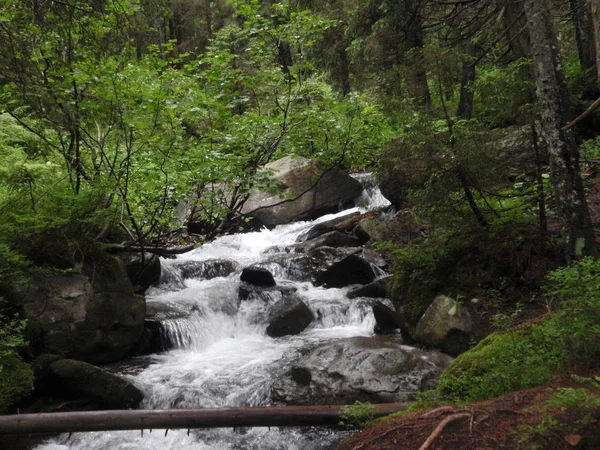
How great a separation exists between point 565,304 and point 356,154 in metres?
5.45

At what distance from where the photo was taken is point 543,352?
4270 mm

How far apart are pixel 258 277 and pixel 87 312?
4.72 m

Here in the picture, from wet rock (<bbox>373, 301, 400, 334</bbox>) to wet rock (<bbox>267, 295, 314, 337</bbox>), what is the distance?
162 centimetres

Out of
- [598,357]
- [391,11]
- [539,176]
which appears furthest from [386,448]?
[391,11]

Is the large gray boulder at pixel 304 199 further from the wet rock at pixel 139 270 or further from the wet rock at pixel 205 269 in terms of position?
the wet rock at pixel 139 270

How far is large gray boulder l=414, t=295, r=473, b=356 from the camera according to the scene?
7.15 m

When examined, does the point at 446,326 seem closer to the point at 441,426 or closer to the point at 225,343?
the point at 441,426

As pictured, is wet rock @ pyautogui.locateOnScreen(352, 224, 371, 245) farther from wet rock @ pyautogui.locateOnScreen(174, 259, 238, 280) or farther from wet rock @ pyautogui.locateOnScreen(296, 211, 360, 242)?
wet rock @ pyautogui.locateOnScreen(174, 259, 238, 280)

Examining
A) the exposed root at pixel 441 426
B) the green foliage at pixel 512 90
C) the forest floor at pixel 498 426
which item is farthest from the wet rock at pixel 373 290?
the exposed root at pixel 441 426

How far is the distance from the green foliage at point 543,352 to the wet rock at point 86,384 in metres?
5.00

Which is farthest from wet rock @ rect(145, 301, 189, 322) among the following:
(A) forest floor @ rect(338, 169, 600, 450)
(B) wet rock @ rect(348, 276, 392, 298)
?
(A) forest floor @ rect(338, 169, 600, 450)

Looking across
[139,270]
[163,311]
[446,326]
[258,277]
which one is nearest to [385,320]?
[446,326]

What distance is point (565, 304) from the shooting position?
13.6ft

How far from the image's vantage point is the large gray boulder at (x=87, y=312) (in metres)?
7.85
